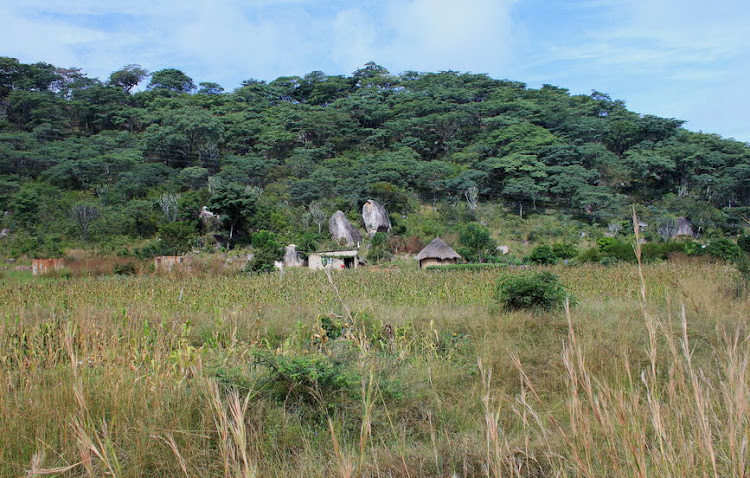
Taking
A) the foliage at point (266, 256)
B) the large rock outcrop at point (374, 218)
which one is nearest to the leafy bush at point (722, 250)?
the large rock outcrop at point (374, 218)

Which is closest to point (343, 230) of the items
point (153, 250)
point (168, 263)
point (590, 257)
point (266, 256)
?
point (266, 256)

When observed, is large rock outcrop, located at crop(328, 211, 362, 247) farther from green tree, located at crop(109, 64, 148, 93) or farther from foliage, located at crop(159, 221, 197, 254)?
green tree, located at crop(109, 64, 148, 93)

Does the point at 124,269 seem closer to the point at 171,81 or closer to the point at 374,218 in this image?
the point at 374,218

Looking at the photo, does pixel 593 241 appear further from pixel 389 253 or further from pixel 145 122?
pixel 145 122

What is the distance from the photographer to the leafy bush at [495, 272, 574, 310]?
6.73 m

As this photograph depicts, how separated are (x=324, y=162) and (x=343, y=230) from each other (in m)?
12.4

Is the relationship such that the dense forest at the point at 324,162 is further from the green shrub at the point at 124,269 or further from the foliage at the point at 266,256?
the green shrub at the point at 124,269

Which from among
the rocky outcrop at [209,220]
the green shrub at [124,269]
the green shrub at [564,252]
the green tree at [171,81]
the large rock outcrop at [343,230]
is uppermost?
the green tree at [171,81]

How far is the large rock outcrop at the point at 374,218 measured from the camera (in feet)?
101

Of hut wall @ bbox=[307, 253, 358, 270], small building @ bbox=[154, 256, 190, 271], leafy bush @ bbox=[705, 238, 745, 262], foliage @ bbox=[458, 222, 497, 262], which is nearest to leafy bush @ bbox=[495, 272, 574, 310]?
small building @ bbox=[154, 256, 190, 271]

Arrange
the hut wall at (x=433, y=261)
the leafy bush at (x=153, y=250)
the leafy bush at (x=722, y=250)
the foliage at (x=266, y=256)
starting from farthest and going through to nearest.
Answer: the leafy bush at (x=153, y=250) < the hut wall at (x=433, y=261) < the foliage at (x=266, y=256) < the leafy bush at (x=722, y=250)

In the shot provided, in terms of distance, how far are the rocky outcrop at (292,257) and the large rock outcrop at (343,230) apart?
4025 millimetres

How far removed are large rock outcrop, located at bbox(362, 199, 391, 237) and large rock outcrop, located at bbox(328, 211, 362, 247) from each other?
1012mm

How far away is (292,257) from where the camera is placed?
25.3m
